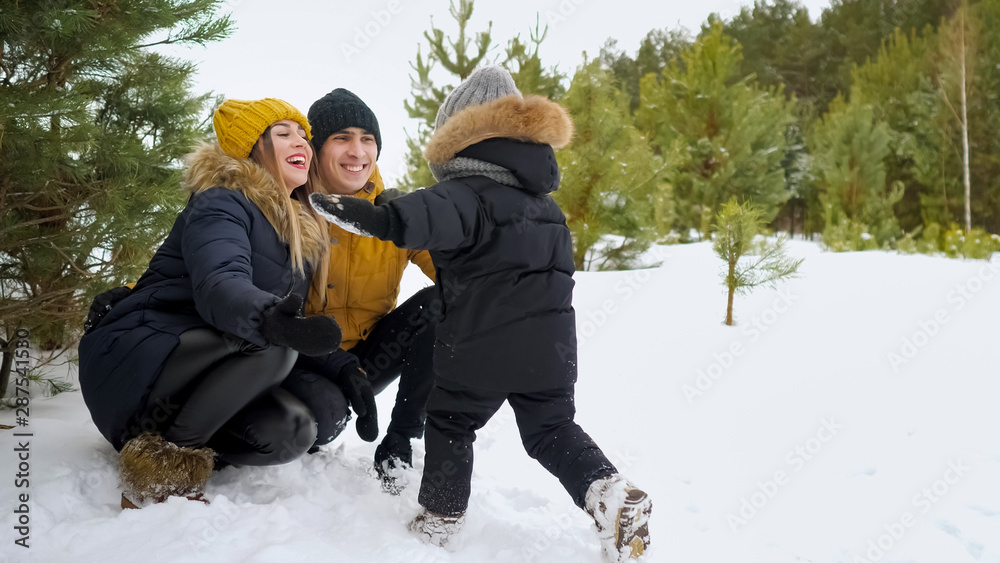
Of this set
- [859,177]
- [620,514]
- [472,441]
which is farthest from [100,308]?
[859,177]

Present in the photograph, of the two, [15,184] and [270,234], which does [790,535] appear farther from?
[15,184]

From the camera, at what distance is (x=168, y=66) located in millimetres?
2820

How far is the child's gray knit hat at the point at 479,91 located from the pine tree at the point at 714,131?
28.2 feet

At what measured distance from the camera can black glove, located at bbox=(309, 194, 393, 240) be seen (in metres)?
1.43

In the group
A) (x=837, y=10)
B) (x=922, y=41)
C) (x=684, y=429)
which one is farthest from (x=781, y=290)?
(x=837, y=10)

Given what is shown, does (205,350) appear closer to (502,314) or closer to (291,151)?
(291,151)

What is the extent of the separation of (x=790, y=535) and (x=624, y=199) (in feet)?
17.4

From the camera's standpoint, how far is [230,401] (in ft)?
5.46

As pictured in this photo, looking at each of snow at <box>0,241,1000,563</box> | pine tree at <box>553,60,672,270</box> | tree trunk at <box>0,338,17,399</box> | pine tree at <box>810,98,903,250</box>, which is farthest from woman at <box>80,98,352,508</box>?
pine tree at <box>810,98,903,250</box>

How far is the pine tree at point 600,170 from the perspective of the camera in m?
7.16

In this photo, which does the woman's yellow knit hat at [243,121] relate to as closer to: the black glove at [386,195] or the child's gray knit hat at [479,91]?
the black glove at [386,195]

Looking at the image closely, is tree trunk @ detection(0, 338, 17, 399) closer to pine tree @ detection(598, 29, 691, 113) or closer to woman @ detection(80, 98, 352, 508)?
woman @ detection(80, 98, 352, 508)

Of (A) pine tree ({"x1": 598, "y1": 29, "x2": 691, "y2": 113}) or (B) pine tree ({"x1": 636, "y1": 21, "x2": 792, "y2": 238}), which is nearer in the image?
(B) pine tree ({"x1": 636, "y1": 21, "x2": 792, "y2": 238})

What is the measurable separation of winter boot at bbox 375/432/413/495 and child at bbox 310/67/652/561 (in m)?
0.38
